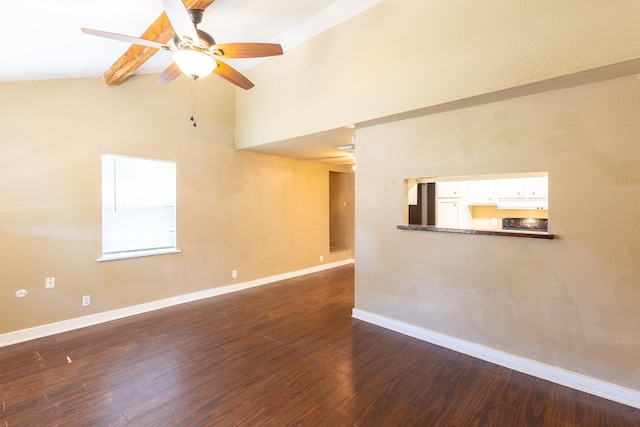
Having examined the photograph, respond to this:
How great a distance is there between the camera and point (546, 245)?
2.37 metres

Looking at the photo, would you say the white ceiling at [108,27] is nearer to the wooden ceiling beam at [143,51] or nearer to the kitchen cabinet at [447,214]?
the wooden ceiling beam at [143,51]

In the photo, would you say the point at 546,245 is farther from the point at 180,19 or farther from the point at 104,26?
the point at 104,26

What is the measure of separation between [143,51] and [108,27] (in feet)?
0.98

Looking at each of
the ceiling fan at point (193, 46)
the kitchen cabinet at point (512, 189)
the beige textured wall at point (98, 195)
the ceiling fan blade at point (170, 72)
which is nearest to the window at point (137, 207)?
the beige textured wall at point (98, 195)

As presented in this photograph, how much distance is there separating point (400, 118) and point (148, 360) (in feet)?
11.3

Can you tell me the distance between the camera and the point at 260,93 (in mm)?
4430

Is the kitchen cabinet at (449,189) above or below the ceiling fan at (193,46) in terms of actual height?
below

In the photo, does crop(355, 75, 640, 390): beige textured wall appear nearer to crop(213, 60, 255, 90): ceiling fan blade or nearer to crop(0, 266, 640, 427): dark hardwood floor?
crop(0, 266, 640, 427): dark hardwood floor

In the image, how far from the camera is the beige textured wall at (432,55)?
201 centimetres

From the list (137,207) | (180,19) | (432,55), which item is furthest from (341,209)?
(180,19)

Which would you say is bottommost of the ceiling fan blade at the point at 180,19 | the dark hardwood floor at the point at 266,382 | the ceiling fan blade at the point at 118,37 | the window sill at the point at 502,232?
the dark hardwood floor at the point at 266,382

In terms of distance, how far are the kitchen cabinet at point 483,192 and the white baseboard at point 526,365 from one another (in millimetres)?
2646

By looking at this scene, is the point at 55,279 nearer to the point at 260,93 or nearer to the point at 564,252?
the point at 260,93

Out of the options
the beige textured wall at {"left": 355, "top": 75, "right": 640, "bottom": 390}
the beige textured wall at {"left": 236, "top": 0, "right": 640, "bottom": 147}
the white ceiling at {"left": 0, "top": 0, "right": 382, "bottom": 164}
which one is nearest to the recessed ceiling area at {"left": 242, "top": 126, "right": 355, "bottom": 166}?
the white ceiling at {"left": 0, "top": 0, "right": 382, "bottom": 164}
